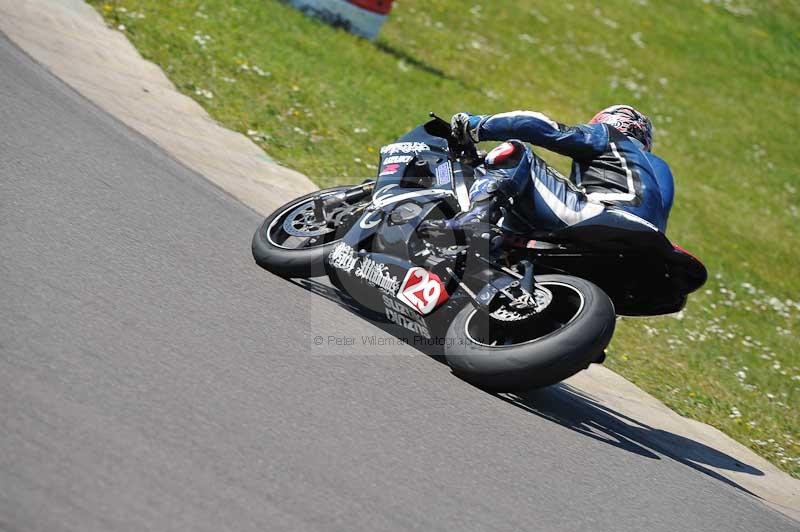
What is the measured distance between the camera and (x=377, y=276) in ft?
19.2

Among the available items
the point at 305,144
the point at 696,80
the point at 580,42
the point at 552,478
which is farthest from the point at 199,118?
the point at 696,80

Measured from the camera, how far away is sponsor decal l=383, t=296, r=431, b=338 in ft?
18.9

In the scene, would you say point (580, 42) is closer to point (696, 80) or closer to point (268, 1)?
point (696, 80)

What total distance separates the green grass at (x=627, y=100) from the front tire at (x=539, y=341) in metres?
2.40

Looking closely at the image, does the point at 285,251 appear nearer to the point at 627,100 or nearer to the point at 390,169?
the point at 390,169

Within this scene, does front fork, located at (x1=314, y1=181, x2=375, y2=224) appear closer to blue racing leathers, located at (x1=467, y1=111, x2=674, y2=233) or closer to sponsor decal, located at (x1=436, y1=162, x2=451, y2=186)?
sponsor decal, located at (x1=436, y1=162, x2=451, y2=186)

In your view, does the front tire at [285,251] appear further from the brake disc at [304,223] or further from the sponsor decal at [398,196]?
the sponsor decal at [398,196]

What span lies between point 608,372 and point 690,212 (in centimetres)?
742

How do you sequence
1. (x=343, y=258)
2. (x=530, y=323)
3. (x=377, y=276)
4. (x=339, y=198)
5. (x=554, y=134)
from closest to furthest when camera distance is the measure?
1. (x=530, y=323)
2. (x=554, y=134)
3. (x=377, y=276)
4. (x=343, y=258)
5. (x=339, y=198)

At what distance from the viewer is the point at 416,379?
5.31 m

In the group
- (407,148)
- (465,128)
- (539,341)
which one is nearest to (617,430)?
(539,341)

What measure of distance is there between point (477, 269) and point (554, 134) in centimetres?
87

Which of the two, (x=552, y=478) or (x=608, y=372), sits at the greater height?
(x=552, y=478)

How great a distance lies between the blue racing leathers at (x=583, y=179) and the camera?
5.60 meters
